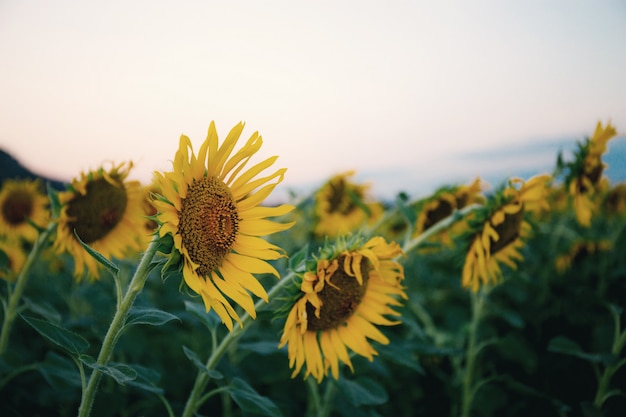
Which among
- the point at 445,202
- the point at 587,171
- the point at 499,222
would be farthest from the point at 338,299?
the point at 587,171

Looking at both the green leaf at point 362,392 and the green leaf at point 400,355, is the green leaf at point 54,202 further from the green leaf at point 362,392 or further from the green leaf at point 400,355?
the green leaf at point 400,355

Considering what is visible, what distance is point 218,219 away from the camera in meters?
1.48

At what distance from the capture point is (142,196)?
258 cm

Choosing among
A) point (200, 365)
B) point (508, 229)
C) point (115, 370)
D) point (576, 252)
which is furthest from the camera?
point (576, 252)

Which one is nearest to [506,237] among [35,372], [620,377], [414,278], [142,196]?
[620,377]

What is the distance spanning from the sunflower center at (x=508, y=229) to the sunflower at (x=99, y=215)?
1896 mm

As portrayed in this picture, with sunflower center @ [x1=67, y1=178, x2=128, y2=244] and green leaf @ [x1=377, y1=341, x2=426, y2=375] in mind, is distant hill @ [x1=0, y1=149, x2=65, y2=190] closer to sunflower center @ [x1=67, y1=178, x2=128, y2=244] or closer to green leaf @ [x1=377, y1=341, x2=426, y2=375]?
sunflower center @ [x1=67, y1=178, x2=128, y2=244]

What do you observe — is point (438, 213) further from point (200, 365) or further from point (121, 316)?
point (121, 316)

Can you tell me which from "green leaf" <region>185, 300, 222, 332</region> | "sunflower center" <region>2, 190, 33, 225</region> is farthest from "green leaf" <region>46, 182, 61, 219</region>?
"sunflower center" <region>2, 190, 33, 225</region>

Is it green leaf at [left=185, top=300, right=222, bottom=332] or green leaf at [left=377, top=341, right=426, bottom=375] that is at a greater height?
green leaf at [left=185, top=300, right=222, bottom=332]

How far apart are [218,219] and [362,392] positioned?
1142 mm

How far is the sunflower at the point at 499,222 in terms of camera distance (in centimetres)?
246

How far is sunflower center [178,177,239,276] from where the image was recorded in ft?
4.62

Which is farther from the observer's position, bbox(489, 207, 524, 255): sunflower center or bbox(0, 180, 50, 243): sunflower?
bbox(0, 180, 50, 243): sunflower
